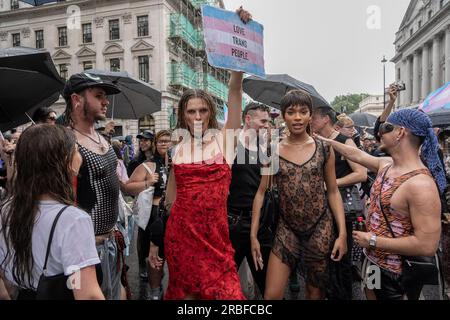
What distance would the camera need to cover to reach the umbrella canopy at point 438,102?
592cm

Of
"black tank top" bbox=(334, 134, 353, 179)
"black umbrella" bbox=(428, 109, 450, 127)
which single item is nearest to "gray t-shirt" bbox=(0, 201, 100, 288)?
"black tank top" bbox=(334, 134, 353, 179)

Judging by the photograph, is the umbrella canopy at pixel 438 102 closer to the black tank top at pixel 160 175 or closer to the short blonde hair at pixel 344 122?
the short blonde hair at pixel 344 122

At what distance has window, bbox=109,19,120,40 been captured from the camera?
2883 cm

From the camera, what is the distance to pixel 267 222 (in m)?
2.88

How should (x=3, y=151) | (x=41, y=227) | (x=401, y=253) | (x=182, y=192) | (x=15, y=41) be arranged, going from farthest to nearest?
(x=15, y=41) → (x=3, y=151) → (x=182, y=192) → (x=401, y=253) → (x=41, y=227)

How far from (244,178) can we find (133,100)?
3.65m

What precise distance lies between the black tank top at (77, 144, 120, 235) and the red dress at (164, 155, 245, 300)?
18.3 inches

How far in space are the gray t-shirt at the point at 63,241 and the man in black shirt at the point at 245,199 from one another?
60.7 inches

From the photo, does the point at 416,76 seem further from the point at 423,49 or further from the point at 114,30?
the point at 114,30

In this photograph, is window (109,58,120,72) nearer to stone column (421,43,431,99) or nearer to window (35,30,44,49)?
window (35,30,44,49)

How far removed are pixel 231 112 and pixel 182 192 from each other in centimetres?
69
